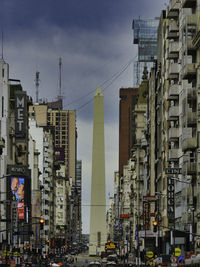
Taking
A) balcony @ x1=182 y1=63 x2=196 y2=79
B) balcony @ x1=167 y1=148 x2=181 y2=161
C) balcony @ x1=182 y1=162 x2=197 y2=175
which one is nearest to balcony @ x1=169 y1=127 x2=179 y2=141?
balcony @ x1=167 y1=148 x2=181 y2=161

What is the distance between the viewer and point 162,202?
123 meters

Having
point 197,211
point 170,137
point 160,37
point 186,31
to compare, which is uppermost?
point 160,37

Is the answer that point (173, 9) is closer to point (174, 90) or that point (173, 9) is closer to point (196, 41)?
point (174, 90)

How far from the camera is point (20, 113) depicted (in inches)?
5989

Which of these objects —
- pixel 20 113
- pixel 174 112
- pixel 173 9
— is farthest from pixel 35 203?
pixel 173 9

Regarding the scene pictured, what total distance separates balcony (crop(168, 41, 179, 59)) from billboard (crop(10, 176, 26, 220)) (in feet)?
152

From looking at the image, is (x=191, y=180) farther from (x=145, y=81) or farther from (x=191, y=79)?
(x=145, y=81)

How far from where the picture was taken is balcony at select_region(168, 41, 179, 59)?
10506 centimetres

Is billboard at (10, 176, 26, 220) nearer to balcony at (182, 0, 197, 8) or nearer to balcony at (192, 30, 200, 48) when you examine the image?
balcony at (182, 0, 197, 8)

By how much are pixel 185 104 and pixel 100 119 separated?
109557mm

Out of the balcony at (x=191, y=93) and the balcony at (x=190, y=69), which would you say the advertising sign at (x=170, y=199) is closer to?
the balcony at (x=191, y=93)

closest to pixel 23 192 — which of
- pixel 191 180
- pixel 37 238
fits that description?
pixel 37 238

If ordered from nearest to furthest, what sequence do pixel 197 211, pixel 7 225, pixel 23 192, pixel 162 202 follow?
pixel 197 211, pixel 162 202, pixel 7 225, pixel 23 192

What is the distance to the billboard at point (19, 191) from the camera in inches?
5694
